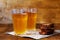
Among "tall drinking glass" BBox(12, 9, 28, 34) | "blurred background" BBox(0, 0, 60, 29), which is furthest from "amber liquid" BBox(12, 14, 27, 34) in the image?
"blurred background" BBox(0, 0, 60, 29)

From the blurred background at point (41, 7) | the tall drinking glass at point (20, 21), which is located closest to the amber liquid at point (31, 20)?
the tall drinking glass at point (20, 21)

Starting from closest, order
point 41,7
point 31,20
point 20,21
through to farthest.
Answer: point 20,21 < point 31,20 < point 41,7

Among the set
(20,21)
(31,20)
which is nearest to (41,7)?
(31,20)

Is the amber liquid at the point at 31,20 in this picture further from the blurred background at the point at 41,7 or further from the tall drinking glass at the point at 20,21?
the blurred background at the point at 41,7

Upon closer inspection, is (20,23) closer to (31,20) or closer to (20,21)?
(20,21)

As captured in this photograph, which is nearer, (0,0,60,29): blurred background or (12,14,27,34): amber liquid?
(12,14,27,34): amber liquid

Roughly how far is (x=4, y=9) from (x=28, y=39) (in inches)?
39.7

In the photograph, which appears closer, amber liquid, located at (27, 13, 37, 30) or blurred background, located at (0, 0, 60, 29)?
amber liquid, located at (27, 13, 37, 30)

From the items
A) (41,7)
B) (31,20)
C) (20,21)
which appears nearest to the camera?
(20,21)

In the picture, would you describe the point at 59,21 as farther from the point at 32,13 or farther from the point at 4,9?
the point at 32,13

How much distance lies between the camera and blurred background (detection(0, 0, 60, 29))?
77.3 inches

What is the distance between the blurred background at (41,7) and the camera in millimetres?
1964

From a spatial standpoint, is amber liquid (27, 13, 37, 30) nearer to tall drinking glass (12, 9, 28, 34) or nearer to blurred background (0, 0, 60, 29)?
tall drinking glass (12, 9, 28, 34)

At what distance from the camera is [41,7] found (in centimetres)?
197
